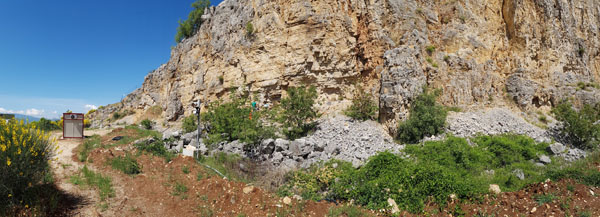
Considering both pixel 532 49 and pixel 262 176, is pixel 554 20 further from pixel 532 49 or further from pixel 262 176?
pixel 262 176

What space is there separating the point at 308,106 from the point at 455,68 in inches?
349

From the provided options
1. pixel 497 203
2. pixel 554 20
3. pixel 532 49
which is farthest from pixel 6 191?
pixel 554 20

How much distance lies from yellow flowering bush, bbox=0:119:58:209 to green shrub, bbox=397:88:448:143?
455 inches

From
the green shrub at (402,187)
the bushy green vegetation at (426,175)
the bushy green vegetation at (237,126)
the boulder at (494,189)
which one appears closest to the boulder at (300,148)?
the bushy green vegetation at (426,175)

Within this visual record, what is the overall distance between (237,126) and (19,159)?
286 inches

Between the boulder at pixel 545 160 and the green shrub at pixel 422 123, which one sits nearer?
the boulder at pixel 545 160

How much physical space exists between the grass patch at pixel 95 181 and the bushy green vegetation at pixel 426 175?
4.34m

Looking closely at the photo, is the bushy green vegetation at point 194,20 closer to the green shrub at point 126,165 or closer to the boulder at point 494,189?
the green shrub at point 126,165

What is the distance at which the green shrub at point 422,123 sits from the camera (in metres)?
11.2

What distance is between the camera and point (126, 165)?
27.1 ft

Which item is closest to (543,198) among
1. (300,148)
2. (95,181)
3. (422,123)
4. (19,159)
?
(422,123)

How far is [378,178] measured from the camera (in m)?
6.95

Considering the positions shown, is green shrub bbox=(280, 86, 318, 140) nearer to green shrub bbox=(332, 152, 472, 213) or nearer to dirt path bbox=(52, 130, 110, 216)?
green shrub bbox=(332, 152, 472, 213)

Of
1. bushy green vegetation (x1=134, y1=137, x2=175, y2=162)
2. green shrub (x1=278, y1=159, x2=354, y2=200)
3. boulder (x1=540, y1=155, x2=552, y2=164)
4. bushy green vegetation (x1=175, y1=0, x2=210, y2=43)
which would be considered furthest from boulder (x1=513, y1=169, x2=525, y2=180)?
bushy green vegetation (x1=175, y1=0, x2=210, y2=43)
